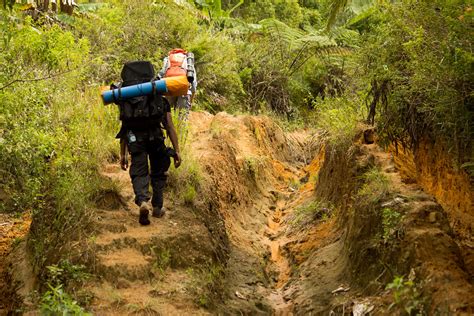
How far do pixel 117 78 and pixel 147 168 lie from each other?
5.62 m

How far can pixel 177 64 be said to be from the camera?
34.7 ft

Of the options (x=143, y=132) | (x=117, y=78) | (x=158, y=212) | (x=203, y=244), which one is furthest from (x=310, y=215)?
(x=117, y=78)

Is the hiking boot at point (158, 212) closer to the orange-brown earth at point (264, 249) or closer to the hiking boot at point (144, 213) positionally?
the orange-brown earth at point (264, 249)

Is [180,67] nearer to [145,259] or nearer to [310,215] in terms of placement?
[310,215]

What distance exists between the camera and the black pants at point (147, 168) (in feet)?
24.8

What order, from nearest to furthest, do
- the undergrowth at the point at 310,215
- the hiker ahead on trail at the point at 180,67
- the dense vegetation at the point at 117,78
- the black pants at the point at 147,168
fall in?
the dense vegetation at the point at 117,78
the black pants at the point at 147,168
the hiker ahead on trail at the point at 180,67
the undergrowth at the point at 310,215

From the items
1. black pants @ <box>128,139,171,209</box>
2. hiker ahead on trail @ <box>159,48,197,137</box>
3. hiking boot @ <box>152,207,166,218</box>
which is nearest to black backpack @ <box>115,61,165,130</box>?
black pants @ <box>128,139,171,209</box>

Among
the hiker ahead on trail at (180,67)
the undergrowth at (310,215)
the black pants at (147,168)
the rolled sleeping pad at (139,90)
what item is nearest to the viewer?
the rolled sleeping pad at (139,90)

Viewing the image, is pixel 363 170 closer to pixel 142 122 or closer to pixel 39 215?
pixel 142 122

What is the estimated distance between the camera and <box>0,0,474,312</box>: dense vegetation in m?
6.64

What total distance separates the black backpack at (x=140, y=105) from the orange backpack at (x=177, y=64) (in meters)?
2.70

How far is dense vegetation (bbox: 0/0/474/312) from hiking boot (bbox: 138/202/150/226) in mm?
654

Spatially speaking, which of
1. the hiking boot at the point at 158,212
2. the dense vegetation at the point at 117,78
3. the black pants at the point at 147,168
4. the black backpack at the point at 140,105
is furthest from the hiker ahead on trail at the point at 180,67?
the black backpack at the point at 140,105

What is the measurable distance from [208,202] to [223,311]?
2.28 meters
